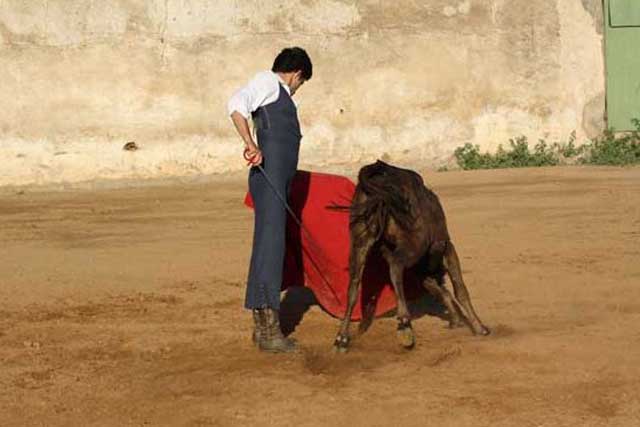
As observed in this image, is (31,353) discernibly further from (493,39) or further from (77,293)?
(493,39)

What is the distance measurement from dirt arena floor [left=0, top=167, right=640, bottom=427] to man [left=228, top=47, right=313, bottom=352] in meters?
0.27

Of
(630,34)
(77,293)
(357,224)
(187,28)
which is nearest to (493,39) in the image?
(630,34)

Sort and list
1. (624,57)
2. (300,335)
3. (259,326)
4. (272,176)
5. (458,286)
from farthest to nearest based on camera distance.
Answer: (624,57) → (300,335) → (458,286) → (259,326) → (272,176)

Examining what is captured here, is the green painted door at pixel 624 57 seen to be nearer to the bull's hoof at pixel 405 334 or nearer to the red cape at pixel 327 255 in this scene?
the red cape at pixel 327 255

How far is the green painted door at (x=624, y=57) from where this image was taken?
16.0 metres

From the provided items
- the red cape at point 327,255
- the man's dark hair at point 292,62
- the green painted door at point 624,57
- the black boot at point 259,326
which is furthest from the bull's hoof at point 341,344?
the green painted door at point 624,57

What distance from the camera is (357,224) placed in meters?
6.74

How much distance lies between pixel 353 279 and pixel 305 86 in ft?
28.5

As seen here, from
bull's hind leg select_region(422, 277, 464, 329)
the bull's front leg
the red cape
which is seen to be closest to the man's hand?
the bull's front leg

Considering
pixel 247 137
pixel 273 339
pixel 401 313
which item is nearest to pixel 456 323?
pixel 401 313

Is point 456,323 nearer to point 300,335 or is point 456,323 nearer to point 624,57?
point 300,335

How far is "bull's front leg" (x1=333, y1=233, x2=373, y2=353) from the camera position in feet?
22.1

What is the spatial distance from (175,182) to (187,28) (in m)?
1.91

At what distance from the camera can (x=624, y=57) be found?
1603cm
